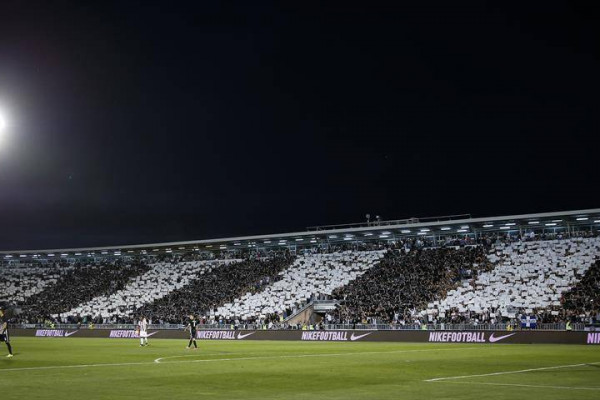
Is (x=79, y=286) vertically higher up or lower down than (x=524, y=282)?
lower down

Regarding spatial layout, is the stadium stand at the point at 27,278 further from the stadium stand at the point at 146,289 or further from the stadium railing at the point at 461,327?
the stadium railing at the point at 461,327

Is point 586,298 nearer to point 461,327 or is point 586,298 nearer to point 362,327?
point 461,327

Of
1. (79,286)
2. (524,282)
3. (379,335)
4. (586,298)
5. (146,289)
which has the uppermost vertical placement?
(524,282)

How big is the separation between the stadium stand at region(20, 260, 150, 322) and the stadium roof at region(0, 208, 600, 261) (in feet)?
7.32

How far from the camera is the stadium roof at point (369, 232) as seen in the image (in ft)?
250

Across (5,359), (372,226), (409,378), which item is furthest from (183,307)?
(409,378)

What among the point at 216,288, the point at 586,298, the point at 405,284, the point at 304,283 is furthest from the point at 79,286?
the point at 586,298

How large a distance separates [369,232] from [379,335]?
29.5 metres

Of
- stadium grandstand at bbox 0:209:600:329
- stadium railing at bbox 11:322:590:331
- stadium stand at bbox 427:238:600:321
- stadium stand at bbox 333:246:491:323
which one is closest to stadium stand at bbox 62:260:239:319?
stadium grandstand at bbox 0:209:600:329

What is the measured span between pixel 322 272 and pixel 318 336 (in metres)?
25.7

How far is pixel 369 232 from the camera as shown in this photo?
8756cm

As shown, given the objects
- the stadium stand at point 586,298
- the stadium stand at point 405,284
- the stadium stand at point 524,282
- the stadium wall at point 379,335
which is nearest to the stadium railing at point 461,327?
the stadium stand at point 405,284

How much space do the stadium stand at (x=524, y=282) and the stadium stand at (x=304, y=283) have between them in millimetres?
15412

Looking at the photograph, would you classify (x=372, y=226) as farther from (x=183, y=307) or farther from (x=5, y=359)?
(x=5, y=359)
